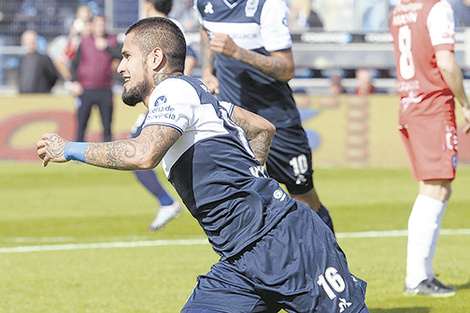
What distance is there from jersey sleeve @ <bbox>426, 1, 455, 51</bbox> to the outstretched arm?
2879mm

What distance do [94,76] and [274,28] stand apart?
972cm

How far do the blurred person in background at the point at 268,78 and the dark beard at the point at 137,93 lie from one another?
7.50 ft

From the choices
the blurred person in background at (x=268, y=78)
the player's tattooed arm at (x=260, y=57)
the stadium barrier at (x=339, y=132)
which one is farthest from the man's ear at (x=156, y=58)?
the stadium barrier at (x=339, y=132)

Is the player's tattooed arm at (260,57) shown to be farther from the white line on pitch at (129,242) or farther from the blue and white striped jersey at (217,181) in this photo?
the white line on pitch at (129,242)

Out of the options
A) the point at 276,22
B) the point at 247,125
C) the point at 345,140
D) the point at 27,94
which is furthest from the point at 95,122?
the point at 247,125

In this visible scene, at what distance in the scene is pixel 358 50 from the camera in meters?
19.1

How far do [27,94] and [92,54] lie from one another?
2.09 m

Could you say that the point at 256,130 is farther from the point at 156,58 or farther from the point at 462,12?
the point at 462,12

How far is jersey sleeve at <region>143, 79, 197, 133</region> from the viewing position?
361 cm

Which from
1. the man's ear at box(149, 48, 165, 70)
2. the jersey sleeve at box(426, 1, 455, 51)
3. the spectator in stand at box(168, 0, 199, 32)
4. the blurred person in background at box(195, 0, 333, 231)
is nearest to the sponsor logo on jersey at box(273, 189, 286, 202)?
the man's ear at box(149, 48, 165, 70)

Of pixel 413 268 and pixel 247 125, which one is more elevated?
pixel 247 125

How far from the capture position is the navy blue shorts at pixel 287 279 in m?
3.73

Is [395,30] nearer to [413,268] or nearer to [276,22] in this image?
[276,22]

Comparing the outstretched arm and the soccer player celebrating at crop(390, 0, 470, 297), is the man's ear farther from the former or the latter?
the soccer player celebrating at crop(390, 0, 470, 297)
